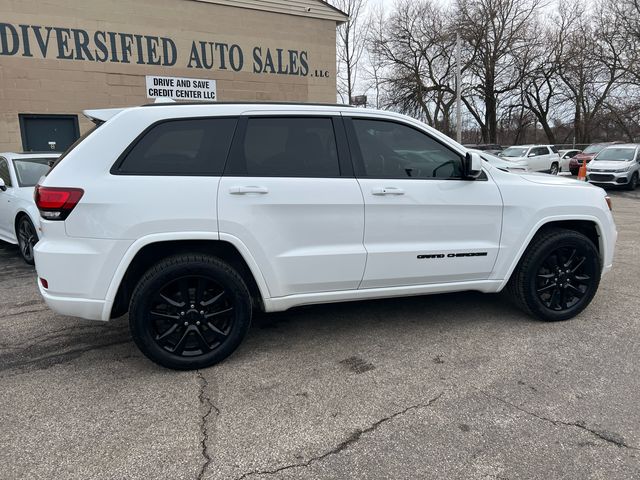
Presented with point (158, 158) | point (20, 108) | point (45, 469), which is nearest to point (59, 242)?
point (158, 158)

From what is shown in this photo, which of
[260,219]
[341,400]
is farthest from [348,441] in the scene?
[260,219]

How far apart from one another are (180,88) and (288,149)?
1059 cm

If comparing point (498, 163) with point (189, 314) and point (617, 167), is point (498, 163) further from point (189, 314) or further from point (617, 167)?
point (189, 314)

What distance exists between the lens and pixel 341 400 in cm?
300

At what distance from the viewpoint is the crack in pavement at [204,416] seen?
7.96 feet

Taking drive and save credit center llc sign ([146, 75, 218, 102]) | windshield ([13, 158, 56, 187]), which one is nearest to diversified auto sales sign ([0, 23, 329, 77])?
drive and save credit center llc sign ([146, 75, 218, 102])

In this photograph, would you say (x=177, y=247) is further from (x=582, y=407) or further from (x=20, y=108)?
(x=20, y=108)

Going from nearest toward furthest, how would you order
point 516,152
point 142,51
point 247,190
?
point 247,190 < point 142,51 < point 516,152

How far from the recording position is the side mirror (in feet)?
12.0

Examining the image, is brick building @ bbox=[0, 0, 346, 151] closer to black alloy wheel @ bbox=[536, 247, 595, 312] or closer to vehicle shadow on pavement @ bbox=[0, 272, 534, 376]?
vehicle shadow on pavement @ bbox=[0, 272, 534, 376]

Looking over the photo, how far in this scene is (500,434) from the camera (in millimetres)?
2646

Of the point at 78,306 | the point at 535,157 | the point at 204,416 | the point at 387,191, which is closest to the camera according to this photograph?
the point at 204,416

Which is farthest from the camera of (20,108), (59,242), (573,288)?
(20,108)

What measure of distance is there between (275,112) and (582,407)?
9.32 feet
